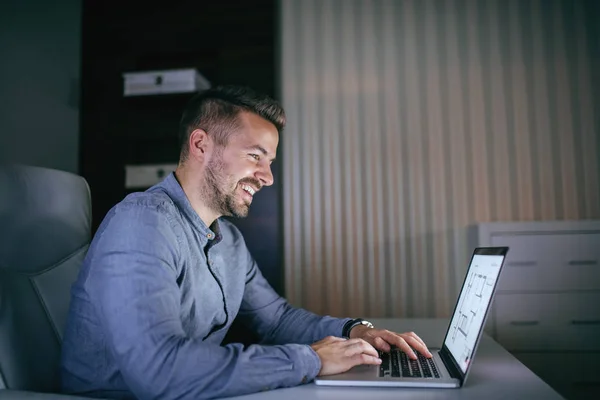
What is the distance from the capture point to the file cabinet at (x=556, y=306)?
192 centimetres

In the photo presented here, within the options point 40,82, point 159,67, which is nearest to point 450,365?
point 40,82

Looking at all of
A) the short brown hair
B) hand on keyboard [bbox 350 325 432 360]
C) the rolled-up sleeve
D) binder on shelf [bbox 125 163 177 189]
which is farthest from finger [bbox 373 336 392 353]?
binder on shelf [bbox 125 163 177 189]

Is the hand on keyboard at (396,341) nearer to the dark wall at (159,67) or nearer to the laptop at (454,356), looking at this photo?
the laptop at (454,356)

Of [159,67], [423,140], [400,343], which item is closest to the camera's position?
[400,343]

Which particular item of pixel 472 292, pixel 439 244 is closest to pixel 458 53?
pixel 439 244

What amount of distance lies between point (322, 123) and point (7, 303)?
1.86m

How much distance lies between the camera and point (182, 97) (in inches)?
93.8

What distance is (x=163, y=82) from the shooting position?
2328 mm

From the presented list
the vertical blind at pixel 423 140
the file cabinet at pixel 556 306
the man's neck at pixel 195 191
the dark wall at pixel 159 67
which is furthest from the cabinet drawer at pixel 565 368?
the man's neck at pixel 195 191

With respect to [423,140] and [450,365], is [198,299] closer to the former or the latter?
[450,365]

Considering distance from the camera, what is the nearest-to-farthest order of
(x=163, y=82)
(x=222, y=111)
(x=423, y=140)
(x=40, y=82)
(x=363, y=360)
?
(x=363, y=360) < (x=222, y=111) < (x=40, y=82) < (x=163, y=82) < (x=423, y=140)

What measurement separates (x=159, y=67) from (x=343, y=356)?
2160 mm

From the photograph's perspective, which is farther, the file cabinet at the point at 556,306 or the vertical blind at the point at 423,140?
the vertical blind at the point at 423,140

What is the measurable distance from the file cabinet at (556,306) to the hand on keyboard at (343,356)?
4.14 ft
